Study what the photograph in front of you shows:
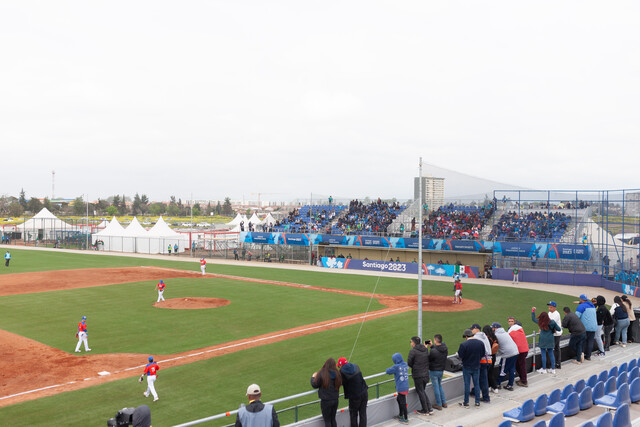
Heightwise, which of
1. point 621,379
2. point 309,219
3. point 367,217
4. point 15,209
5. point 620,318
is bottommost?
point 621,379

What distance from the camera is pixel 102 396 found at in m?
13.1

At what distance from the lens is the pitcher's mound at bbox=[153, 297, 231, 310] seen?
87.0 feet

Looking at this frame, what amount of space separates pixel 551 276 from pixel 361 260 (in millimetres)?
16692

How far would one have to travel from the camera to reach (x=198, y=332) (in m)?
20.5

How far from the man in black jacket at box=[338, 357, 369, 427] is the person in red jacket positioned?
459 cm

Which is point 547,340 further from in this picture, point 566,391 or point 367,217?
point 367,217

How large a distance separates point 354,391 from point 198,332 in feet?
43.4

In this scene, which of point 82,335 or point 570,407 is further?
point 82,335

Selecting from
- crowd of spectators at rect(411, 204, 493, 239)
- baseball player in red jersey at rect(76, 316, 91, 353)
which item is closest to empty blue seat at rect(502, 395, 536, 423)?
baseball player in red jersey at rect(76, 316, 91, 353)

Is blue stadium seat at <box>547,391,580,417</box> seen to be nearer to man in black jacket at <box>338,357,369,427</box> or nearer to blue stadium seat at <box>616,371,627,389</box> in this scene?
blue stadium seat at <box>616,371,627,389</box>

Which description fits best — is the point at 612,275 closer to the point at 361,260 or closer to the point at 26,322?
the point at 361,260

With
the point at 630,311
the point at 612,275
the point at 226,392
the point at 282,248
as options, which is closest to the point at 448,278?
the point at 612,275

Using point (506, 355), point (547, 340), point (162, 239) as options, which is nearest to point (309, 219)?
point (162, 239)

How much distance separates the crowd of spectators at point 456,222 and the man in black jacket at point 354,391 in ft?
118
